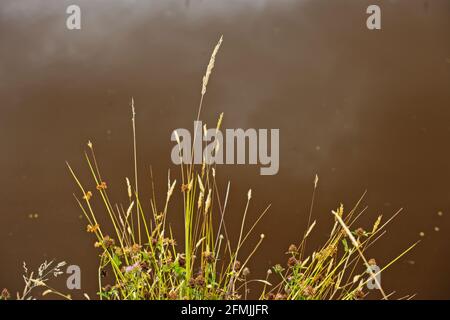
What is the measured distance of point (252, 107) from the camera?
2.42 meters

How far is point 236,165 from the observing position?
240cm

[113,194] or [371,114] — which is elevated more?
[371,114]

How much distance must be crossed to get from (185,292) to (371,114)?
159cm

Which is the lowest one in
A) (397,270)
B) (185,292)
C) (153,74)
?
(397,270)

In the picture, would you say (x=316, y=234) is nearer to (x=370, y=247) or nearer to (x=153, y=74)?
(x=370, y=247)

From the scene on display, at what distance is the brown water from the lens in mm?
2406

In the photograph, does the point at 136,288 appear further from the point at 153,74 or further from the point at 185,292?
the point at 153,74

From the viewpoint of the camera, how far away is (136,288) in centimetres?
111

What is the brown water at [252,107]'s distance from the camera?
2.41 metres

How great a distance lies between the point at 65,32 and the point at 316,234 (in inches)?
58.1
